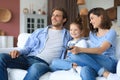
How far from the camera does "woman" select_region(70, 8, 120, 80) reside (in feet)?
5.78

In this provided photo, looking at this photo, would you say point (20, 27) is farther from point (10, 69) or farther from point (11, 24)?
point (10, 69)

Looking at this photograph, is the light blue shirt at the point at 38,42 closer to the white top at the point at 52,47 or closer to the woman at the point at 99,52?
the white top at the point at 52,47

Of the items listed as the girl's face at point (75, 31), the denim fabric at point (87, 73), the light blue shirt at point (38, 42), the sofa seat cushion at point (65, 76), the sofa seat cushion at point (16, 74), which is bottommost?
the sofa seat cushion at point (16, 74)

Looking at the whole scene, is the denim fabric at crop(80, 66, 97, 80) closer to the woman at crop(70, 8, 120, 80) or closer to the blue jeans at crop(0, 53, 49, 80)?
the woman at crop(70, 8, 120, 80)

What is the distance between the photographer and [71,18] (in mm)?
6781

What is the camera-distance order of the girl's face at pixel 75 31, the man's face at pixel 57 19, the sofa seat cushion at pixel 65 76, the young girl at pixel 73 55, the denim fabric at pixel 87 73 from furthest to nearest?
the man's face at pixel 57 19 → the girl's face at pixel 75 31 → the young girl at pixel 73 55 → the sofa seat cushion at pixel 65 76 → the denim fabric at pixel 87 73

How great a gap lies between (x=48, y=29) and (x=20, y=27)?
13.6 feet

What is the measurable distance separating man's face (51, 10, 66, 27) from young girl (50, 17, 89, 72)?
0.60 feet

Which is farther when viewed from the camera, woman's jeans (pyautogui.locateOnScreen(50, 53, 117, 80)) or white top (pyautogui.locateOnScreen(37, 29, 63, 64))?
white top (pyautogui.locateOnScreen(37, 29, 63, 64))

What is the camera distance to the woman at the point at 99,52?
1762 mm

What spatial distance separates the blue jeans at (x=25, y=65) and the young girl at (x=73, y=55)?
10 centimetres

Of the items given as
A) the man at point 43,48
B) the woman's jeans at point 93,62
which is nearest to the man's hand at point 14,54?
the man at point 43,48

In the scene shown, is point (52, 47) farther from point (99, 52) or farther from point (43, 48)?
point (99, 52)

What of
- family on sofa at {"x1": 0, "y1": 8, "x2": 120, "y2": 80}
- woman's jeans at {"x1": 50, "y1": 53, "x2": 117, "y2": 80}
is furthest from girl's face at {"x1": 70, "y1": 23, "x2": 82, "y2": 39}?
woman's jeans at {"x1": 50, "y1": 53, "x2": 117, "y2": 80}
